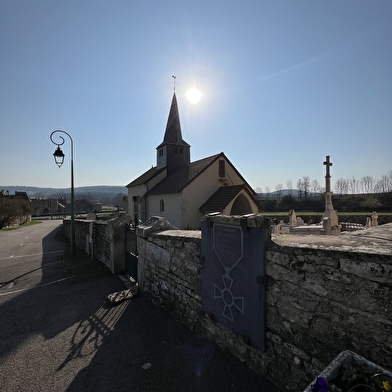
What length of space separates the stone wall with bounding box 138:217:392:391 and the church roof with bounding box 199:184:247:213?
15404mm

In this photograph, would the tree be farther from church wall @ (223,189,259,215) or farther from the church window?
church wall @ (223,189,259,215)

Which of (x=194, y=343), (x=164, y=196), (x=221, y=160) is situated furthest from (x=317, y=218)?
(x=194, y=343)

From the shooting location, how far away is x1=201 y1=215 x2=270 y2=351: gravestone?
2.89 m

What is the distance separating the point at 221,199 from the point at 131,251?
12.8 metres

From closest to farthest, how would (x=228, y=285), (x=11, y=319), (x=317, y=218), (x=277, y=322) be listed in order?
1. (x=277, y=322)
2. (x=228, y=285)
3. (x=11, y=319)
4. (x=317, y=218)

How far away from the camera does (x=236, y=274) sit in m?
3.21

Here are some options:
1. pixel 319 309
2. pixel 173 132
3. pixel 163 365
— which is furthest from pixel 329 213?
pixel 173 132

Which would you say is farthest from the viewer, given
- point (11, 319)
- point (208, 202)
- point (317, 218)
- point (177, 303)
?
point (317, 218)

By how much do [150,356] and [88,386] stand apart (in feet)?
2.93

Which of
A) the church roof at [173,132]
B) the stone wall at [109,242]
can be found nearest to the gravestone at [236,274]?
the stone wall at [109,242]

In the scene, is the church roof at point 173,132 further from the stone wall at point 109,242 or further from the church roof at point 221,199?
the stone wall at point 109,242

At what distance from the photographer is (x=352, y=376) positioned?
1711mm

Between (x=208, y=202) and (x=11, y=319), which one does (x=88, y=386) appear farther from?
(x=208, y=202)

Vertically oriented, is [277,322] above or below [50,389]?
above
